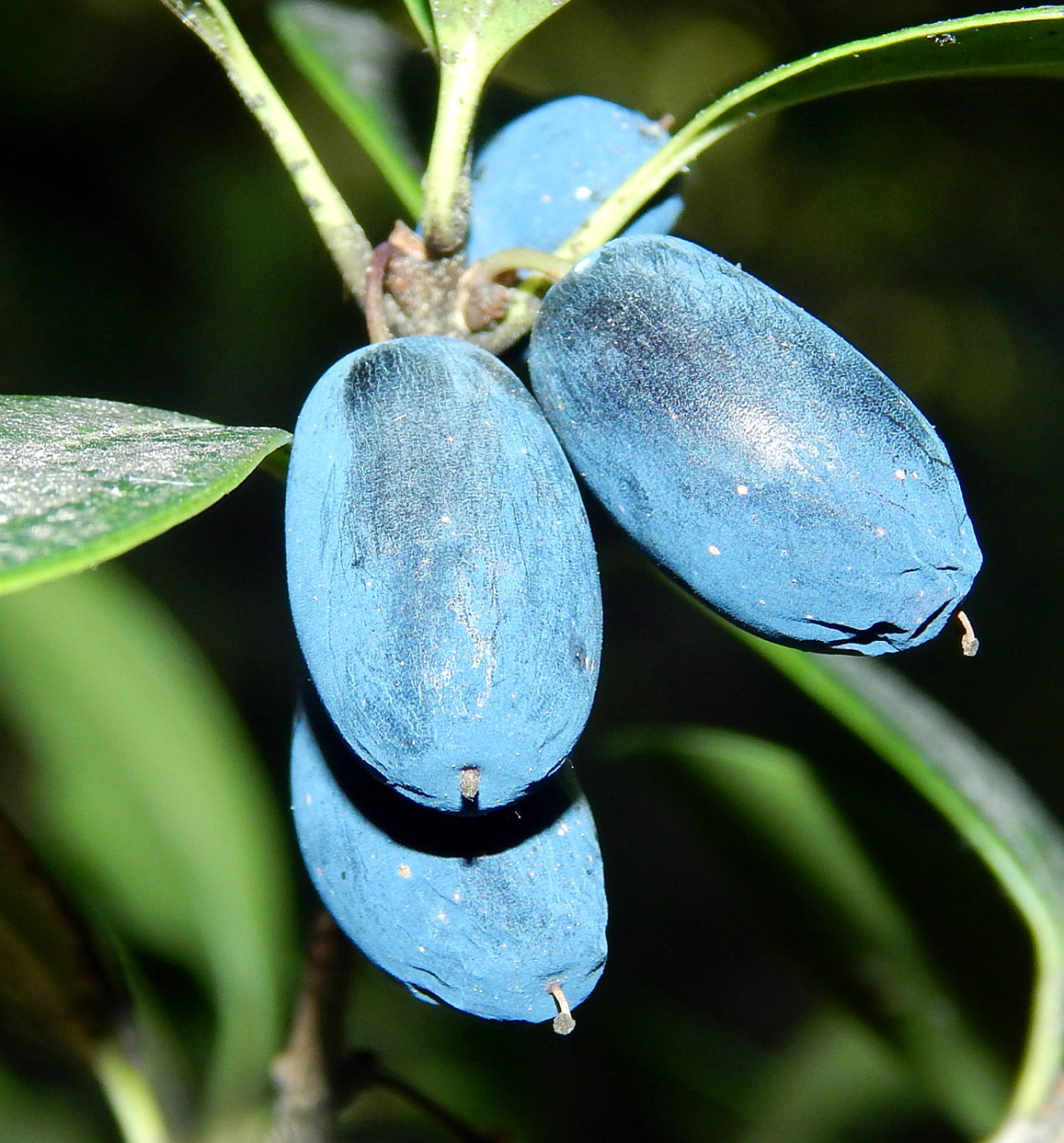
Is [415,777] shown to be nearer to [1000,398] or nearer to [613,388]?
[613,388]

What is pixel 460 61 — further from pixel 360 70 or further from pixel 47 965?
pixel 47 965

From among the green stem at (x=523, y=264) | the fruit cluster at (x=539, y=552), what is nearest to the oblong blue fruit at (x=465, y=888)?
the fruit cluster at (x=539, y=552)

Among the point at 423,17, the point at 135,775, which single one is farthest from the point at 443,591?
the point at 135,775

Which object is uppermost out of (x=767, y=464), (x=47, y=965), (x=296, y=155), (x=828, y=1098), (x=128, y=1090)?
(x=296, y=155)

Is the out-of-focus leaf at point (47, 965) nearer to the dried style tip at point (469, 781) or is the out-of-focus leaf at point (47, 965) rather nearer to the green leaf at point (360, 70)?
the dried style tip at point (469, 781)

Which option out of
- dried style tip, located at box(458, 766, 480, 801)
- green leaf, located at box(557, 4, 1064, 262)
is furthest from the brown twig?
green leaf, located at box(557, 4, 1064, 262)
